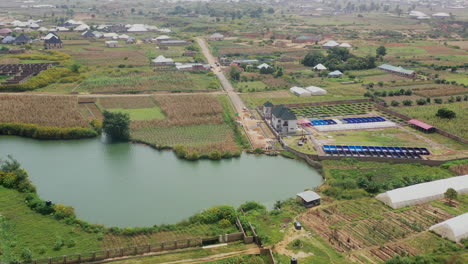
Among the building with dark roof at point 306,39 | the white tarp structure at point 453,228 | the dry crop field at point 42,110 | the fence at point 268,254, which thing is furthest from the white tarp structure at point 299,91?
the building with dark roof at point 306,39

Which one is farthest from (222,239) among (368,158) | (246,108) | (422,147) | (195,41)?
(195,41)

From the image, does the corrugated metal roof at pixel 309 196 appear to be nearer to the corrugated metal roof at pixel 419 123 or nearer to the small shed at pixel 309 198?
the small shed at pixel 309 198

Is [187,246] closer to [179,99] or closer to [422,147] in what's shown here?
[422,147]

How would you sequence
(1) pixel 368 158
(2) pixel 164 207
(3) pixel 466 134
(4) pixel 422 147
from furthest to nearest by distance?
(3) pixel 466 134
(4) pixel 422 147
(1) pixel 368 158
(2) pixel 164 207

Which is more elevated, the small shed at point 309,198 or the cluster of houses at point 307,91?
the cluster of houses at point 307,91

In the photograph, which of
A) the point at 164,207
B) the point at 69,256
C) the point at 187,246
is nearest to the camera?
the point at 69,256

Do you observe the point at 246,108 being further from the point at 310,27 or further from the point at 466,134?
the point at 310,27

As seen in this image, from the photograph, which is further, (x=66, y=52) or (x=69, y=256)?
(x=66, y=52)

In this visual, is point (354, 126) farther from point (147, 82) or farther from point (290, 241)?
point (147, 82)
